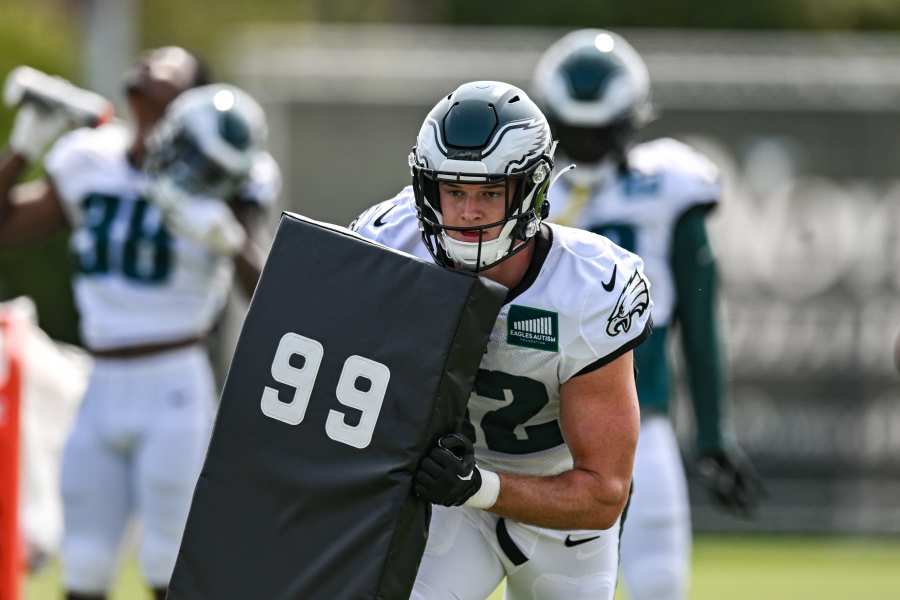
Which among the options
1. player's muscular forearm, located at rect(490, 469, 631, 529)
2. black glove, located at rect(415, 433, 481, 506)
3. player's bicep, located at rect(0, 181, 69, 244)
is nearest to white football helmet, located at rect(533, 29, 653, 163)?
player's bicep, located at rect(0, 181, 69, 244)

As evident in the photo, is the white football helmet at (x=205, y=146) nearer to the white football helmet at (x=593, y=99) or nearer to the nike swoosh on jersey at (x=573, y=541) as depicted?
the white football helmet at (x=593, y=99)

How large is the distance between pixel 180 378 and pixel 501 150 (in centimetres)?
235

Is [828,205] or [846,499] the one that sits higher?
[828,205]

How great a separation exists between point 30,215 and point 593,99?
194 cm

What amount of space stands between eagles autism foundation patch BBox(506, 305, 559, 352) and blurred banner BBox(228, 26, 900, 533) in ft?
21.4

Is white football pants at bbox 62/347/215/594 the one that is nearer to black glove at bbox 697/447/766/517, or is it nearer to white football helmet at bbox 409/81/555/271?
black glove at bbox 697/447/766/517

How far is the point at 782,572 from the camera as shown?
9031 mm

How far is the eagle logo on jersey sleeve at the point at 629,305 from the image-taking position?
3617 millimetres

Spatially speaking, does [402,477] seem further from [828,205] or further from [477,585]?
[828,205]

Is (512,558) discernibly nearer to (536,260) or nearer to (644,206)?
(536,260)

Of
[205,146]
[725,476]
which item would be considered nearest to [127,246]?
[205,146]

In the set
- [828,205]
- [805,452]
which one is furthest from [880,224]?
[805,452]

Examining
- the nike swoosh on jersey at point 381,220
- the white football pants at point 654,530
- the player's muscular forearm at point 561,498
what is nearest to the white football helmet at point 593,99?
the white football pants at point 654,530

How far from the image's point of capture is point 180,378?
563 cm
